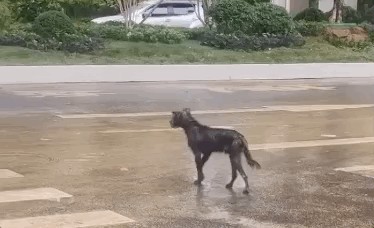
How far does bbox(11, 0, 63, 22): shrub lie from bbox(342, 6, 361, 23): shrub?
1170cm

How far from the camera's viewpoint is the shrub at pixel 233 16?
24000 millimetres

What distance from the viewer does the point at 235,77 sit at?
22.2 metres

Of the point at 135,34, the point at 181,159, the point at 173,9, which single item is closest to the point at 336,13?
the point at 173,9

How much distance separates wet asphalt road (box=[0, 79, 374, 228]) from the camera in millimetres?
7281

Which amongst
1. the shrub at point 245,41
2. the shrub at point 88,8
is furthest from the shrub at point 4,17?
the shrub at point 245,41

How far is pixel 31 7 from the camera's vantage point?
2453cm

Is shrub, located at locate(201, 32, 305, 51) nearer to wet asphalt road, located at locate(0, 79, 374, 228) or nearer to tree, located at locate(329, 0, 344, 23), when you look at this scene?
tree, located at locate(329, 0, 344, 23)

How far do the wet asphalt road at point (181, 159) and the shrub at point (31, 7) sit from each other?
6927 mm

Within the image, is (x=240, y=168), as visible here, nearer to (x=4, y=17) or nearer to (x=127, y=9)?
(x=4, y=17)

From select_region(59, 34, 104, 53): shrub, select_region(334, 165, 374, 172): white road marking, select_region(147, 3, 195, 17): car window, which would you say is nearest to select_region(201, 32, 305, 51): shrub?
select_region(59, 34, 104, 53): shrub

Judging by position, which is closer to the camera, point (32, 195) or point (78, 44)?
point (32, 195)

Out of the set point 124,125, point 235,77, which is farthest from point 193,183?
point 235,77

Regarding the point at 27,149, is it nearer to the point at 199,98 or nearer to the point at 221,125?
the point at 221,125

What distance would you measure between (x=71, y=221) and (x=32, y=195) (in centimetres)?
108
